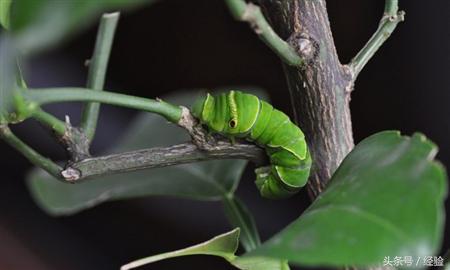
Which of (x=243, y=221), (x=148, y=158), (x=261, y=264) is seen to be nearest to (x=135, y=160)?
(x=148, y=158)

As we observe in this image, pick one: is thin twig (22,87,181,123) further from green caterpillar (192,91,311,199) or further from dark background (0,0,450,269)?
dark background (0,0,450,269)

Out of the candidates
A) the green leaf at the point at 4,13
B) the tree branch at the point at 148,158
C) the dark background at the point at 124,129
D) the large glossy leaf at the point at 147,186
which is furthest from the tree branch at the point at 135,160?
the dark background at the point at 124,129

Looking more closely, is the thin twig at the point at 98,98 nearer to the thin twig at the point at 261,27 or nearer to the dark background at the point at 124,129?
the thin twig at the point at 261,27

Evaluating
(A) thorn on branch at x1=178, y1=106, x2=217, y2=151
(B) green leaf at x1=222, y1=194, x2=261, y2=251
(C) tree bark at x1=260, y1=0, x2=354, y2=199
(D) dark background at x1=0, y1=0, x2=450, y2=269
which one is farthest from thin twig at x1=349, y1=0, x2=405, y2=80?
(D) dark background at x1=0, y1=0, x2=450, y2=269

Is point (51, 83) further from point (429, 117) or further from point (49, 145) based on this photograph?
point (429, 117)

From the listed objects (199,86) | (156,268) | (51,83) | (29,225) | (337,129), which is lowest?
(156,268)

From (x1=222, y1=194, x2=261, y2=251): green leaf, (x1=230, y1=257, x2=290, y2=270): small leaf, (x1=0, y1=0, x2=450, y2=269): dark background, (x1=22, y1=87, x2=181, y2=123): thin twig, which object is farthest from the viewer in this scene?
(x1=0, y1=0, x2=450, y2=269): dark background

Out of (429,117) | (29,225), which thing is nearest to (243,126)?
(429,117)
